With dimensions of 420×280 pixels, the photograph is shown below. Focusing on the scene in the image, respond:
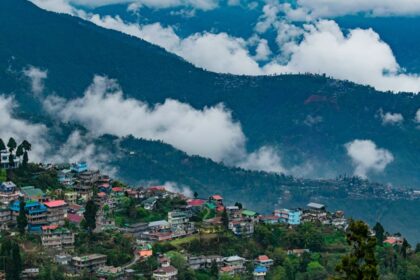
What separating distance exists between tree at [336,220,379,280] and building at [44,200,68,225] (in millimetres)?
46275

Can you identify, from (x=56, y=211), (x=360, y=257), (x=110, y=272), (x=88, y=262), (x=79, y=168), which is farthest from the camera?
(x=79, y=168)

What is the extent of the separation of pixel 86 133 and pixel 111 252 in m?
85.6

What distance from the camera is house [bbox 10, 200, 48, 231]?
69.9m

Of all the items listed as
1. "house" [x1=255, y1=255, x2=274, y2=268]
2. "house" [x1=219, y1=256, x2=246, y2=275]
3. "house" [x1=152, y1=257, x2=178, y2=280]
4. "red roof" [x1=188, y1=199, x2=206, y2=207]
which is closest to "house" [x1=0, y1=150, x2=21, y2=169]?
"red roof" [x1=188, y1=199, x2=206, y2=207]

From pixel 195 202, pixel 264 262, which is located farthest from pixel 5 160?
pixel 264 262

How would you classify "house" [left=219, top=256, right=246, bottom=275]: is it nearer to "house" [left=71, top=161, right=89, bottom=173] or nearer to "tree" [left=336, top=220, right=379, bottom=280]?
"house" [left=71, top=161, right=89, bottom=173]

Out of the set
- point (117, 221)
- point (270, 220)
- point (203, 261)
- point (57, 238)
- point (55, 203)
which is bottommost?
point (203, 261)

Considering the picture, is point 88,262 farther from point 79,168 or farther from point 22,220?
point 79,168

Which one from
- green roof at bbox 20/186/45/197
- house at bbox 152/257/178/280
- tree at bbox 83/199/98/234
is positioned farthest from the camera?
green roof at bbox 20/186/45/197

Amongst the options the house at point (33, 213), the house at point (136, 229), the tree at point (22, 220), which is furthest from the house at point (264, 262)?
the tree at point (22, 220)

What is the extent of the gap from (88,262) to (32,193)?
44.4ft

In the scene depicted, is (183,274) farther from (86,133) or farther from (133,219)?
(86,133)

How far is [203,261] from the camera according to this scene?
6975 cm

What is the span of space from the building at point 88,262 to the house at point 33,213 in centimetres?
685
